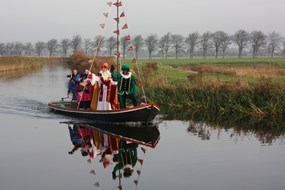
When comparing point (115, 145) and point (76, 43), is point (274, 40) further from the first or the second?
point (115, 145)

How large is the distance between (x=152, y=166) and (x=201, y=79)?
13.7 m

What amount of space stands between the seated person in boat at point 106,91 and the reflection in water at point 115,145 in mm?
854

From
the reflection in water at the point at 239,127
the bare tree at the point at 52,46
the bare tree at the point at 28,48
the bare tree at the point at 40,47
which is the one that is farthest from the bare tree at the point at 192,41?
the reflection in water at the point at 239,127

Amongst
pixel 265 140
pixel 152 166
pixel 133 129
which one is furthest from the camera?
pixel 133 129

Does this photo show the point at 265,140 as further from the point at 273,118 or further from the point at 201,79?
the point at 201,79

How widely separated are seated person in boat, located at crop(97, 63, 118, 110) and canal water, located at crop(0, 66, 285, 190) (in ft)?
4.09

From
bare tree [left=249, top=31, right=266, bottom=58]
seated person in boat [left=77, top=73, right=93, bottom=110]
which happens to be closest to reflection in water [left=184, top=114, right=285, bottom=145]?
seated person in boat [left=77, top=73, right=93, bottom=110]

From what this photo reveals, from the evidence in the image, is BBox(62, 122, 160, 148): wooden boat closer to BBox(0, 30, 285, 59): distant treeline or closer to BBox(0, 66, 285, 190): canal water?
BBox(0, 66, 285, 190): canal water

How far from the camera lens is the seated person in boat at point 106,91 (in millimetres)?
16469

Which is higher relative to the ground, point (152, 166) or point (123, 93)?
point (123, 93)

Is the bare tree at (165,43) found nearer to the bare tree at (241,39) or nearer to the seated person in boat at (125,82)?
the bare tree at (241,39)

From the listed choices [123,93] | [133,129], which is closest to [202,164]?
[133,129]

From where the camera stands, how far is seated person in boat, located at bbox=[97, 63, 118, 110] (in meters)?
16.5

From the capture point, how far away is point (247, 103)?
19.6 metres
